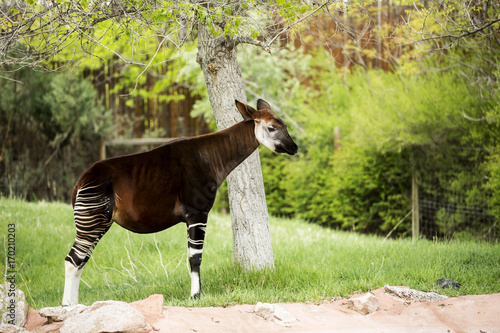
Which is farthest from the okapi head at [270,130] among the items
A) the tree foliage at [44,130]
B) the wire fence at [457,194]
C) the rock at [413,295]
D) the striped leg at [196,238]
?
the tree foliage at [44,130]

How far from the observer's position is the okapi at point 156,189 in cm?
422

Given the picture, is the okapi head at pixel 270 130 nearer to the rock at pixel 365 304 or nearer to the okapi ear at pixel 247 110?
the okapi ear at pixel 247 110

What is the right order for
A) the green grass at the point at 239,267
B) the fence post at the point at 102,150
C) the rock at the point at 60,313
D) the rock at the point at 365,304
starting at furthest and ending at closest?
the fence post at the point at 102,150 → the green grass at the point at 239,267 → the rock at the point at 365,304 → the rock at the point at 60,313

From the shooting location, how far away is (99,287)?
19.4ft

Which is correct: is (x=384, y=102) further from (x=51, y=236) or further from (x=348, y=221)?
(x=51, y=236)

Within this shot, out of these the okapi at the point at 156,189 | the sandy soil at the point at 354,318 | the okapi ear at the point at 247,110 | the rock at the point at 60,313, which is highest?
the okapi ear at the point at 247,110

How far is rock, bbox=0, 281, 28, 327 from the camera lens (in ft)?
12.6

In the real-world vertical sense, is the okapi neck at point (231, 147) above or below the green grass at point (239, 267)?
above

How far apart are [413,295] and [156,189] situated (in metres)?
2.37

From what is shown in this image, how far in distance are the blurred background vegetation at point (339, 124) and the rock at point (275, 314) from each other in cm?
401

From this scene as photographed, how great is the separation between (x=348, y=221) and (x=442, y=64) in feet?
10.7

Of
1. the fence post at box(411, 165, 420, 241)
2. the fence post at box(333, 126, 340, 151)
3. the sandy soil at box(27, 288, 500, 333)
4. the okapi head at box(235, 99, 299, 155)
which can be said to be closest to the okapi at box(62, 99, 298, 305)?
the okapi head at box(235, 99, 299, 155)

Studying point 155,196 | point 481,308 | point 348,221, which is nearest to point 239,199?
point 155,196

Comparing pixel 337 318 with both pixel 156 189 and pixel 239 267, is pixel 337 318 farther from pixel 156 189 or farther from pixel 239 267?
pixel 156 189
